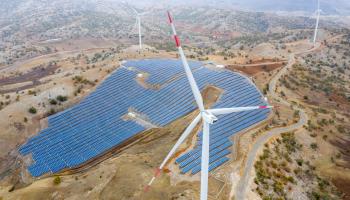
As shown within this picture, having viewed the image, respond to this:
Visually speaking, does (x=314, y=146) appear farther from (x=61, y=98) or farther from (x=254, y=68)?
(x=61, y=98)

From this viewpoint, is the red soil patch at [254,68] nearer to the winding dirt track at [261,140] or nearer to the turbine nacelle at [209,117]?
the winding dirt track at [261,140]

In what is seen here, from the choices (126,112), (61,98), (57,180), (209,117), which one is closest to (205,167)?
(209,117)

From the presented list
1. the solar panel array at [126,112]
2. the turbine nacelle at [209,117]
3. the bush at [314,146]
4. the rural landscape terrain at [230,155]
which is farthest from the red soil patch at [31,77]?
the turbine nacelle at [209,117]

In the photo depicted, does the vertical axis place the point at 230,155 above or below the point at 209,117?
below

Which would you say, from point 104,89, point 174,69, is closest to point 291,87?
point 174,69

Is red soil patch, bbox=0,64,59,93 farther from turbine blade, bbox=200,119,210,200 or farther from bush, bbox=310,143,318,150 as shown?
turbine blade, bbox=200,119,210,200

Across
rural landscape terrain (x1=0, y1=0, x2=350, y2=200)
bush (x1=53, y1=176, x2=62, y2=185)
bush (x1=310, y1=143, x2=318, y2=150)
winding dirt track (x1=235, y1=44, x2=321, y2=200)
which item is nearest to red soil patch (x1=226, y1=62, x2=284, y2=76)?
rural landscape terrain (x1=0, y1=0, x2=350, y2=200)
